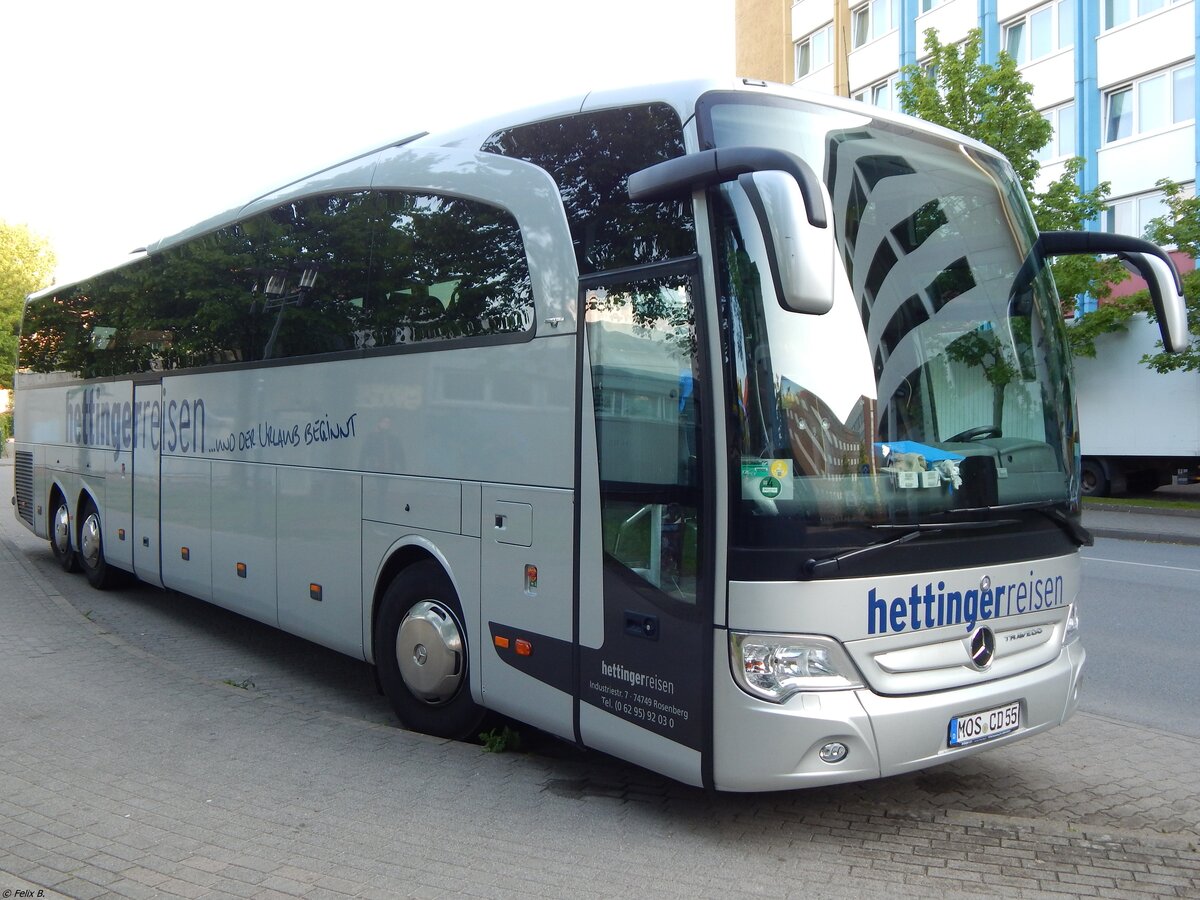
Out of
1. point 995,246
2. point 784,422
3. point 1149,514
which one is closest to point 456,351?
point 784,422

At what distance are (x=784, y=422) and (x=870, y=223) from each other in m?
1.04

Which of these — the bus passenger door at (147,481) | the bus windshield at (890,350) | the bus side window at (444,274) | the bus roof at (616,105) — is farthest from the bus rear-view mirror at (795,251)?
the bus passenger door at (147,481)

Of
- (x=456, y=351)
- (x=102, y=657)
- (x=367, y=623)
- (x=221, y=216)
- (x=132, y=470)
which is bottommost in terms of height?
(x=102, y=657)

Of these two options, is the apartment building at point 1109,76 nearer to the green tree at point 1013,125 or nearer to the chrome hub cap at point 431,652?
the green tree at point 1013,125

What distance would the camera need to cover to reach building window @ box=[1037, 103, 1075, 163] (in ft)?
97.0

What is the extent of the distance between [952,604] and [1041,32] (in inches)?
1202

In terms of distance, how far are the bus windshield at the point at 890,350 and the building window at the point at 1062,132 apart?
1080 inches

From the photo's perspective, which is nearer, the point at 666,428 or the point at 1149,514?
the point at 666,428

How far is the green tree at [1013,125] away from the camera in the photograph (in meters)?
22.9

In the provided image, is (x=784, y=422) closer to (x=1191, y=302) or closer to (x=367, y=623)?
(x=367, y=623)

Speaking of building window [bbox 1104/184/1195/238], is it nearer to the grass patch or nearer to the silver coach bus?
the grass patch

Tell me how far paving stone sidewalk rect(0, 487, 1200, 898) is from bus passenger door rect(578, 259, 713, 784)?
454 millimetres

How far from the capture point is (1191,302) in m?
21.4

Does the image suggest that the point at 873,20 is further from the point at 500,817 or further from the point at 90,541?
the point at 500,817
